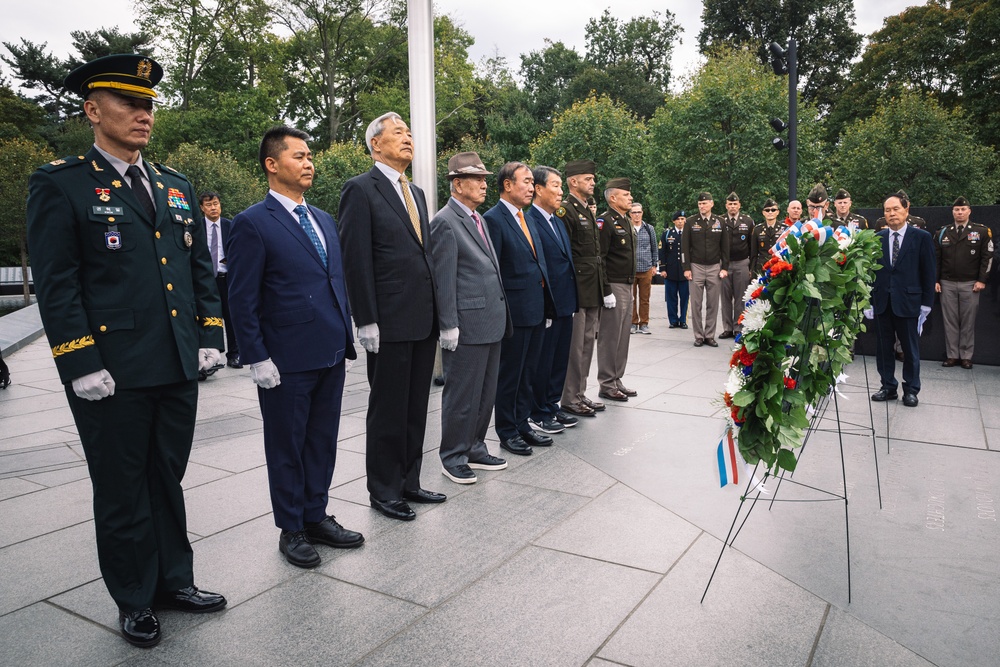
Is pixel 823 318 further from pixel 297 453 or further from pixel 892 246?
pixel 892 246

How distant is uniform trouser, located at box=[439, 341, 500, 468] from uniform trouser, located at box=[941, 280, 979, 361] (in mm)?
7376

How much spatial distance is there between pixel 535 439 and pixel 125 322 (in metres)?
3.67

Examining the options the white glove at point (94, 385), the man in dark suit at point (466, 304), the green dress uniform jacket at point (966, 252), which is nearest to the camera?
the white glove at point (94, 385)

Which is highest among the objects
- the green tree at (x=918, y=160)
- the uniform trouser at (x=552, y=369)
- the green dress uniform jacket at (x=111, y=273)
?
the green tree at (x=918, y=160)

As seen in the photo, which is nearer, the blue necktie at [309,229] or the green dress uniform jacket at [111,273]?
the green dress uniform jacket at [111,273]

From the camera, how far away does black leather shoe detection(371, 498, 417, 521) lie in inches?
174

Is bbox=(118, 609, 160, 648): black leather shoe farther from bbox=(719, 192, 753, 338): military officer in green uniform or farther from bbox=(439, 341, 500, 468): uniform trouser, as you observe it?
bbox=(719, 192, 753, 338): military officer in green uniform

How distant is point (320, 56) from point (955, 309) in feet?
127

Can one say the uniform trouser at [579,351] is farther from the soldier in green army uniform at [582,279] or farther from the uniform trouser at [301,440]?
the uniform trouser at [301,440]

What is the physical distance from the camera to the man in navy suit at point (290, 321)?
3663 mm

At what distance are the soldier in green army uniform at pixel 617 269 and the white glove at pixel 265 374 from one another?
4427mm

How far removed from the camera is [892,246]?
7723mm

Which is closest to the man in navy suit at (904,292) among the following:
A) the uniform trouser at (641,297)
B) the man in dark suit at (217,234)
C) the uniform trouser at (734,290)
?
the uniform trouser at (734,290)

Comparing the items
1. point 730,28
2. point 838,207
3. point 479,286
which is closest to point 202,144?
point 730,28
